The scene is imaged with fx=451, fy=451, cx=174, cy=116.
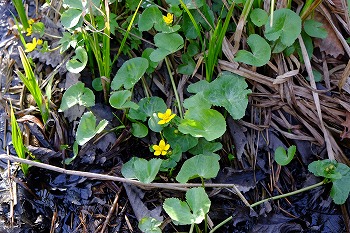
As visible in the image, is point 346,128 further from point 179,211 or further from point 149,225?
point 149,225

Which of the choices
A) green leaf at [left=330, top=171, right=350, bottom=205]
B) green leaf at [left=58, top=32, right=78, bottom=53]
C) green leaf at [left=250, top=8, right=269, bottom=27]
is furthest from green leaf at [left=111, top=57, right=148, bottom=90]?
green leaf at [left=330, top=171, right=350, bottom=205]

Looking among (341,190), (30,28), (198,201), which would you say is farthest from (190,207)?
(30,28)

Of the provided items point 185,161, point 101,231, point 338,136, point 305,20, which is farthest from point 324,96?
point 101,231

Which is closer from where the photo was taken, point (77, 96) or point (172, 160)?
point (172, 160)

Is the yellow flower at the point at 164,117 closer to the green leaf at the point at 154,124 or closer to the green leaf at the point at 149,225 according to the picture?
the green leaf at the point at 154,124

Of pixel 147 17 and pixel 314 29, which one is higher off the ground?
pixel 147 17

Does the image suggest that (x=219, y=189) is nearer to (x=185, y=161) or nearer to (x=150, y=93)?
(x=185, y=161)

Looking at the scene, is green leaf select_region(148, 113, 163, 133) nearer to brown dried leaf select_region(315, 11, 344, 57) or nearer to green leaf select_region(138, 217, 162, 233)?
green leaf select_region(138, 217, 162, 233)
